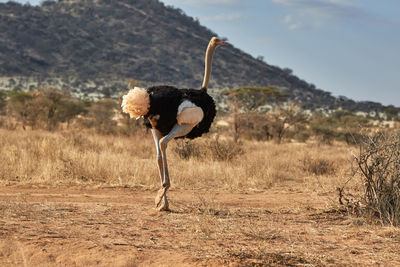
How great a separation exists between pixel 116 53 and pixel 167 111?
8273cm

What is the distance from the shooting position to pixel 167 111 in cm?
674

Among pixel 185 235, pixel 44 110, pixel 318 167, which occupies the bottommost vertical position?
pixel 185 235

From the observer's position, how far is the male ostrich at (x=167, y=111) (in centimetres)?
666

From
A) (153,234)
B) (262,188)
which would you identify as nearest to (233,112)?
(262,188)

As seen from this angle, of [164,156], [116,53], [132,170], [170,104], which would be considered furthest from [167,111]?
[116,53]

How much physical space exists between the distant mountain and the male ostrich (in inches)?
2257

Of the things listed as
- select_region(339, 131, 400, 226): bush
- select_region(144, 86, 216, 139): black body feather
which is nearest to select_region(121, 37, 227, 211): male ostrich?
select_region(144, 86, 216, 139): black body feather

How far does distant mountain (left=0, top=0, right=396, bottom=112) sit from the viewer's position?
7581 centimetres

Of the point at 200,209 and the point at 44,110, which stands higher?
the point at 44,110

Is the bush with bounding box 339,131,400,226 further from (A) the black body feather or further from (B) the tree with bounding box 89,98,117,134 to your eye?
(B) the tree with bounding box 89,98,117,134

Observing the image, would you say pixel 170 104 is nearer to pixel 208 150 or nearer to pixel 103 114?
pixel 208 150

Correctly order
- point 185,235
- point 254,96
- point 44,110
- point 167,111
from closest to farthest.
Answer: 1. point 185,235
2. point 167,111
3. point 44,110
4. point 254,96

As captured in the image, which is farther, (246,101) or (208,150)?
(246,101)

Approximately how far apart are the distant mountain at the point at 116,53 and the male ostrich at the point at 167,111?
188 feet
